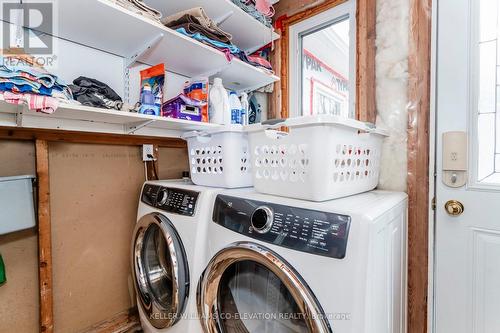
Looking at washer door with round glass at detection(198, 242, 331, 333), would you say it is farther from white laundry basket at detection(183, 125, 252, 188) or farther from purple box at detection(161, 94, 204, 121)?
purple box at detection(161, 94, 204, 121)

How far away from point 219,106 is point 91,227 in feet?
3.39

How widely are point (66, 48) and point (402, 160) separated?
184cm

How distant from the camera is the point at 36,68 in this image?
1.05m

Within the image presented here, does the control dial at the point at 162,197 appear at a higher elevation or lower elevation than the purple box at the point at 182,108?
lower

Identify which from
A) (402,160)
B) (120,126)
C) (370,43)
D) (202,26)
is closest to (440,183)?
(402,160)

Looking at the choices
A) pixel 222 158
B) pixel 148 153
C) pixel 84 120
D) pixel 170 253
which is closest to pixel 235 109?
pixel 222 158

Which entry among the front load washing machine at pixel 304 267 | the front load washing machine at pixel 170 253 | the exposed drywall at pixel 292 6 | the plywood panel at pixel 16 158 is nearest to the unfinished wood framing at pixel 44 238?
the plywood panel at pixel 16 158

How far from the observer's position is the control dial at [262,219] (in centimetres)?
91

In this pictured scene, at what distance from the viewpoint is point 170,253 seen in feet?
4.00

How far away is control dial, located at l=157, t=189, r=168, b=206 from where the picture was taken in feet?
4.49

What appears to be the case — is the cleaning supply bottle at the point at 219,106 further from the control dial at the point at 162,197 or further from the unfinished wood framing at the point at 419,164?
the unfinished wood framing at the point at 419,164

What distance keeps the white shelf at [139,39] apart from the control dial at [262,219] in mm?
1007

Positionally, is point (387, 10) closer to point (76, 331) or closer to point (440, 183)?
point (440, 183)

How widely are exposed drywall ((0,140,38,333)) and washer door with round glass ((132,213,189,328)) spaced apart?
0.45m
